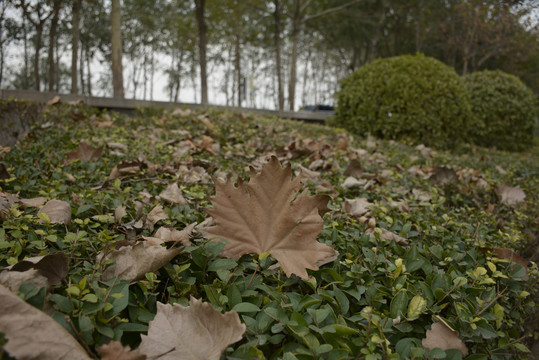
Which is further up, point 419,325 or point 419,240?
point 419,240

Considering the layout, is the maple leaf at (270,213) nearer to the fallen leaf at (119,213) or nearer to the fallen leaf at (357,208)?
the fallen leaf at (119,213)

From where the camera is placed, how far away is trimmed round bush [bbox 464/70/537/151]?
39.9ft

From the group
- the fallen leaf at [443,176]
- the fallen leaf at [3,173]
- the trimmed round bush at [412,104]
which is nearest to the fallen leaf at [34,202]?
the fallen leaf at [3,173]

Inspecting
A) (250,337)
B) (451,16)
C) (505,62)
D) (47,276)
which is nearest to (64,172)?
(47,276)

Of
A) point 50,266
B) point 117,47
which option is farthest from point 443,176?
point 117,47

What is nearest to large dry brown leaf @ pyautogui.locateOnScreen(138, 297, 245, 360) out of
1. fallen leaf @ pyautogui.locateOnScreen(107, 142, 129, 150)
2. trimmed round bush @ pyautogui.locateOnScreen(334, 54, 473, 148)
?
fallen leaf @ pyautogui.locateOnScreen(107, 142, 129, 150)

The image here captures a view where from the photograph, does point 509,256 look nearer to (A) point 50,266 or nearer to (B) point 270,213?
(B) point 270,213

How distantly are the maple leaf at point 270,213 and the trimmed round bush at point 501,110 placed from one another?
12399mm

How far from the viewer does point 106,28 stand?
32.2 meters

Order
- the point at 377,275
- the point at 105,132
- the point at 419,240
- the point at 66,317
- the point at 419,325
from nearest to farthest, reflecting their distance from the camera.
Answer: the point at 66,317
the point at 419,325
the point at 377,275
the point at 419,240
the point at 105,132

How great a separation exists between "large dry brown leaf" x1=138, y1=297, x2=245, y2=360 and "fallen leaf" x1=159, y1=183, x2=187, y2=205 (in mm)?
904

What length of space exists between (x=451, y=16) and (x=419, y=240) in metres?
25.6

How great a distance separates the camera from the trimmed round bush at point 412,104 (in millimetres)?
8219

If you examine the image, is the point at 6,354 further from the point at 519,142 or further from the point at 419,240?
the point at 519,142
